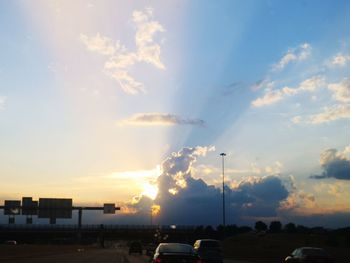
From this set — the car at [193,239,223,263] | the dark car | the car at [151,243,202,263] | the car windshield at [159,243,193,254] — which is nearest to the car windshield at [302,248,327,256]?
the dark car

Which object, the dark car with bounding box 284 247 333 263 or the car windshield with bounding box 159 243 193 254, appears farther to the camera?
the dark car with bounding box 284 247 333 263

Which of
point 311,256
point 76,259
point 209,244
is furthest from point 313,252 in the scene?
point 76,259

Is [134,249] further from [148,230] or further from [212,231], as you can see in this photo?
[212,231]

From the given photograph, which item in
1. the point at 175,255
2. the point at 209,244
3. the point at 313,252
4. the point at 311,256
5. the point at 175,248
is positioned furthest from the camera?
the point at 209,244

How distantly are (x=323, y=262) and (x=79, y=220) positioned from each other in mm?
83889

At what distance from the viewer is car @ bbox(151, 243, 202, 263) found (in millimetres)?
19188

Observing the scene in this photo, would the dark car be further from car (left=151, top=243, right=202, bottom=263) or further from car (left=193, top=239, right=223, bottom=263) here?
car (left=151, top=243, right=202, bottom=263)

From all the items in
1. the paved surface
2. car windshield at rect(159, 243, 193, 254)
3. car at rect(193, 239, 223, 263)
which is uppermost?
car windshield at rect(159, 243, 193, 254)

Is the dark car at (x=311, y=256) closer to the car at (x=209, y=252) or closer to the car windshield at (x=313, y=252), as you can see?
the car windshield at (x=313, y=252)

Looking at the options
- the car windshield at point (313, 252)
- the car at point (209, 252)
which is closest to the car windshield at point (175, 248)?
the car windshield at point (313, 252)

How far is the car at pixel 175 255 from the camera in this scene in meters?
19.2

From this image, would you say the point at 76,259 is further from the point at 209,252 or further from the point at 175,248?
the point at 175,248

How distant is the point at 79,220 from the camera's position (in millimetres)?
111000

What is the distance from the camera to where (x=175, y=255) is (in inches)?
758
